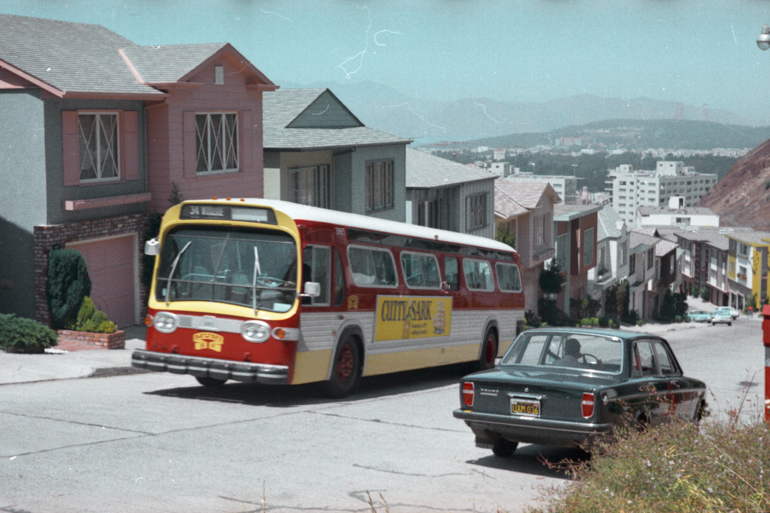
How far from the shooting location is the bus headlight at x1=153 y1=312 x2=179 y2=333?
12.7m

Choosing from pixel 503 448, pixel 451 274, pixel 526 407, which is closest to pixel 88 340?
pixel 451 274

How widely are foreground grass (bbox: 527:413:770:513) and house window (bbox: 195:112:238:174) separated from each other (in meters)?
19.3

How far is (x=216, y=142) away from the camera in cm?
2561

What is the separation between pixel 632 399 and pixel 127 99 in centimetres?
1655

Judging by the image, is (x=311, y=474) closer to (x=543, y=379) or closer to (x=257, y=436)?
(x=257, y=436)

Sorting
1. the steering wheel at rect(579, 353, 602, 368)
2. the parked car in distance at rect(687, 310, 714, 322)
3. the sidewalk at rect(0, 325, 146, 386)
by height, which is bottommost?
the parked car in distance at rect(687, 310, 714, 322)

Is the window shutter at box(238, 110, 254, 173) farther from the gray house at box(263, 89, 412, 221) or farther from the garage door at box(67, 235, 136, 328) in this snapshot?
the garage door at box(67, 235, 136, 328)

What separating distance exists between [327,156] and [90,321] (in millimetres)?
14056

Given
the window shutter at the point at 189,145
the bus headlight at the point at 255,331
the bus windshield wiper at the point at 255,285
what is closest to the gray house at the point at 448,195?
the window shutter at the point at 189,145

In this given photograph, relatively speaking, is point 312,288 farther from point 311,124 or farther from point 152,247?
point 311,124

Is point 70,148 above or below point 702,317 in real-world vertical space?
above

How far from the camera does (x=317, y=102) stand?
3269 cm

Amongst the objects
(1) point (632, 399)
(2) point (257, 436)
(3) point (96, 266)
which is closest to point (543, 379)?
(1) point (632, 399)

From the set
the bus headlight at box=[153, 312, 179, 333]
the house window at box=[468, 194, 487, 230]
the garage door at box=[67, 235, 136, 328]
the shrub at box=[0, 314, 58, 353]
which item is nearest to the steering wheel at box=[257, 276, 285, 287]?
the bus headlight at box=[153, 312, 179, 333]
